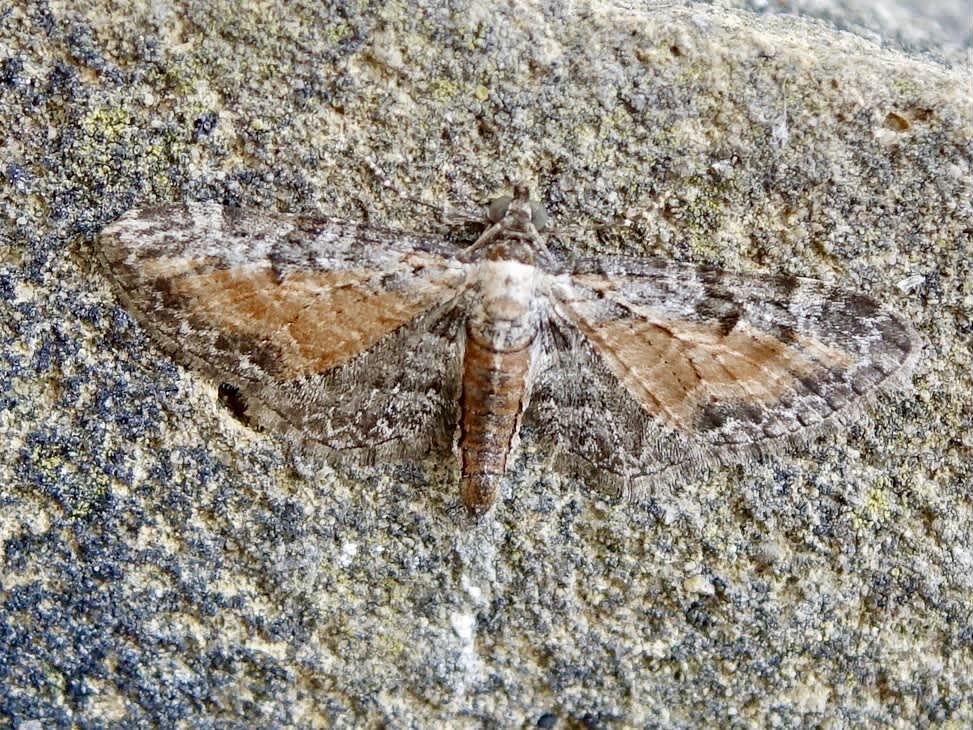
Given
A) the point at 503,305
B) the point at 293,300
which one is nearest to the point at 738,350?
the point at 503,305

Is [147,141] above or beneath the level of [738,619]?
above

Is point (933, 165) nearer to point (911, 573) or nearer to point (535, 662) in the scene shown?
point (911, 573)

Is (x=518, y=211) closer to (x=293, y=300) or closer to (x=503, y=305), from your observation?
(x=503, y=305)

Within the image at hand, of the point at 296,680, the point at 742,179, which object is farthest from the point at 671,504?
the point at 296,680

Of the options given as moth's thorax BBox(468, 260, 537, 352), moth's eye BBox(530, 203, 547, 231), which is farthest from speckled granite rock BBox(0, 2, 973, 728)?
moth's thorax BBox(468, 260, 537, 352)

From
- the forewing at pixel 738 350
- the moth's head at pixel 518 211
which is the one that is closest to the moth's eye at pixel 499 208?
the moth's head at pixel 518 211

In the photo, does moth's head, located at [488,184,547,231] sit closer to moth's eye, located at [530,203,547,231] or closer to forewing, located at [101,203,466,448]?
moth's eye, located at [530,203,547,231]
